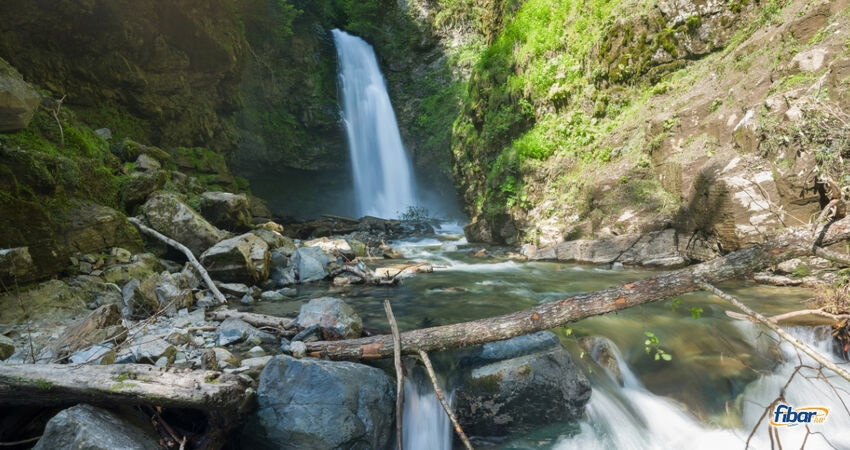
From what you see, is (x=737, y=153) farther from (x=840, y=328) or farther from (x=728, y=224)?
(x=840, y=328)

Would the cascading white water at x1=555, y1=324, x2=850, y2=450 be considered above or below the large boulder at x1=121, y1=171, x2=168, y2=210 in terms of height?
below

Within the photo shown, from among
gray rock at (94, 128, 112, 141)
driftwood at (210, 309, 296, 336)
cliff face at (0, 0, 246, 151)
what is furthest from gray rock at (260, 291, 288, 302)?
cliff face at (0, 0, 246, 151)

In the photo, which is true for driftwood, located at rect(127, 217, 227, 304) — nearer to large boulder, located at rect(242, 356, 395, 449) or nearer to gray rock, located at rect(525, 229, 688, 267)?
large boulder, located at rect(242, 356, 395, 449)

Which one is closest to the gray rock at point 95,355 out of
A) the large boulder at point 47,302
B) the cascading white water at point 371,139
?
the large boulder at point 47,302

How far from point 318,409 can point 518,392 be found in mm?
1697

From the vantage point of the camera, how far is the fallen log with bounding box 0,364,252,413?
235 centimetres

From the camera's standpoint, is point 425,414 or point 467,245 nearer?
point 425,414

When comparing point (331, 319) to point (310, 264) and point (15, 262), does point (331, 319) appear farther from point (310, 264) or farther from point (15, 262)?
point (310, 264)

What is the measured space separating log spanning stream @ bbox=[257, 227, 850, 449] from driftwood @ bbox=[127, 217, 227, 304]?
94cm

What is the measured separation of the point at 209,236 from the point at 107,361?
204 inches

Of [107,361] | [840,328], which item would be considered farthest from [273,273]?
[840,328]

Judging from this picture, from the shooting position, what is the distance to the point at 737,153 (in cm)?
696

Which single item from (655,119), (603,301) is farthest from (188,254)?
(655,119)

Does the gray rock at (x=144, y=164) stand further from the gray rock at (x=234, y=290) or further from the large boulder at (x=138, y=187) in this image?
the gray rock at (x=234, y=290)
